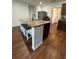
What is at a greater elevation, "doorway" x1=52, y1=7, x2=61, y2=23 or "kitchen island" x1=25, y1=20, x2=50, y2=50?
"doorway" x1=52, y1=7, x2=61, y2=23

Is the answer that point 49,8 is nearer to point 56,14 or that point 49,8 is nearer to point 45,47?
point 56,14

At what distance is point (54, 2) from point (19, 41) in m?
0.87

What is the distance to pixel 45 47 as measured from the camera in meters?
1.95

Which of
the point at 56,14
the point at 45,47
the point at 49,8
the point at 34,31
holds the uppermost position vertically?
the point at 49,8

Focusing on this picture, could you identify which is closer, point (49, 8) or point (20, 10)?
point (20, 10)

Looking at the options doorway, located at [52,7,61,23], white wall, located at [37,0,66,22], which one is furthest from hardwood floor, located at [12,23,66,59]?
white wall, located at [37,0,66,22]

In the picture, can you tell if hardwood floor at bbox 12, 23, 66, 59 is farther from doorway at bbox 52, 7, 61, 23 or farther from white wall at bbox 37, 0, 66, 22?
white wall at bbox 37, 0, 66, 22

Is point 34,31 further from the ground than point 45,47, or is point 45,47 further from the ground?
point 34,31

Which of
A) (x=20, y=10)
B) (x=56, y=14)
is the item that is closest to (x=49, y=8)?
(x=56, y=14)

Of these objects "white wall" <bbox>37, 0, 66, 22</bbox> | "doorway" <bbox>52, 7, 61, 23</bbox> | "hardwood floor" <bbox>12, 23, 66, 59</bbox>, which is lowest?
"hardwood floor" <bbox>12, 23, 66, 59</bbox>

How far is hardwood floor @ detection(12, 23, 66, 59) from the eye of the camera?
59.8 inches

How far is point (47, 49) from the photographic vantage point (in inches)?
72.2
